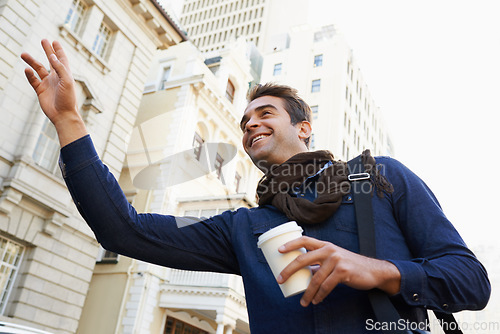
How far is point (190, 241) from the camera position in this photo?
2.16 meters

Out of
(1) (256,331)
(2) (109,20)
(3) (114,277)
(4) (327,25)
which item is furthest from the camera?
(4) (327,25)

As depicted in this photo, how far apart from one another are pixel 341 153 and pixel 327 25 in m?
15.0

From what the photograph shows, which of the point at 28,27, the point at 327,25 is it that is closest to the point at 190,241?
the point at 28,27

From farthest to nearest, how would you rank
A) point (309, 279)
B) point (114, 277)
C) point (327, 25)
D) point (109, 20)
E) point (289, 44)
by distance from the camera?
point (289, 44)
point (327, 25)
point (114, 277)
point (109, 20)
point (309, 279)

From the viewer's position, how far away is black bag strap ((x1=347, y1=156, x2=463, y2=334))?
1.42m

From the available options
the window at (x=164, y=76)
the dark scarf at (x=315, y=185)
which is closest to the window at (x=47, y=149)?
the window at (x=164, y=76)

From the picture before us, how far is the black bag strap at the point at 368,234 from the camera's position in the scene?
1416 mm

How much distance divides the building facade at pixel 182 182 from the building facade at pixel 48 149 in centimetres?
243

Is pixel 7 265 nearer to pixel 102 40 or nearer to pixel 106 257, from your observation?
pixel 106 257

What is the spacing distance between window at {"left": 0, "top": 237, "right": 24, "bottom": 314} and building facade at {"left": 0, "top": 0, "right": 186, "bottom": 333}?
0.03 metres

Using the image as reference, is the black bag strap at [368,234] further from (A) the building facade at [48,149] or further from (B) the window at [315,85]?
(B) the window at [315,85]

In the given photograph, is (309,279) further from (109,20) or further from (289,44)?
(289,44)

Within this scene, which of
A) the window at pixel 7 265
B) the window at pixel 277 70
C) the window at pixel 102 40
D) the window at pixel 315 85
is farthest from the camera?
the window at pixel 277 70

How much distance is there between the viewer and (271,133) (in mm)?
2518
